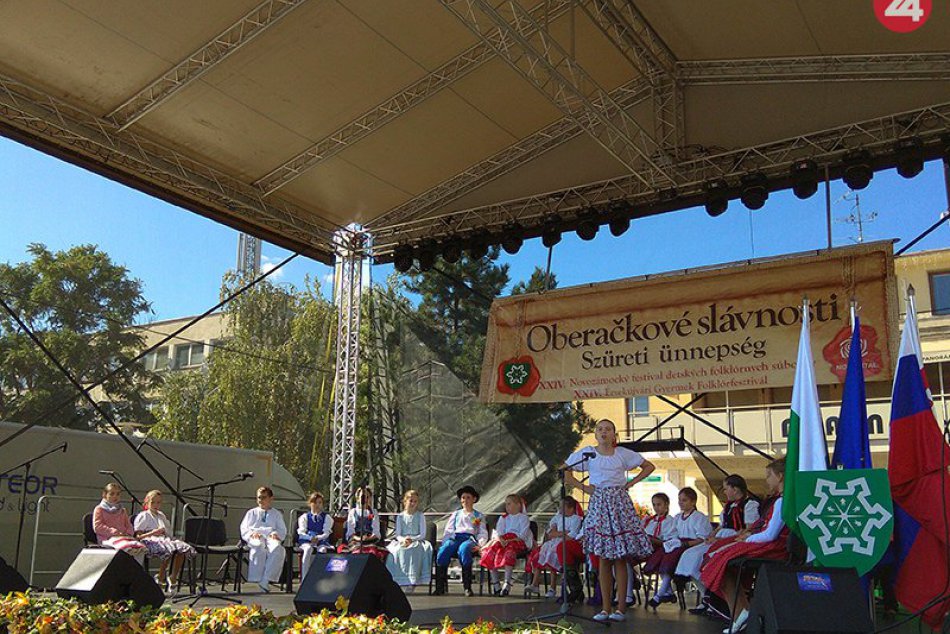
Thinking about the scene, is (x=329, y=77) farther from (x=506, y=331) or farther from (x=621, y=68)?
(x=506, y=331)

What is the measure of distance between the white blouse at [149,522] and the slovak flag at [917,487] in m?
6.08

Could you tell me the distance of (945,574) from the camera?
4.39 meters

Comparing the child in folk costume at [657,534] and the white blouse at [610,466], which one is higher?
the white blouse at [610,466]

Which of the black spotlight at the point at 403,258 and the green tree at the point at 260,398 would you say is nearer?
the black spotlight at the point at 403,258

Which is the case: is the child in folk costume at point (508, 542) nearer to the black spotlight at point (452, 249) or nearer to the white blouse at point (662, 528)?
the white blouse at point (662, 528)

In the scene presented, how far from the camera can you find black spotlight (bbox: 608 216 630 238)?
8.70m

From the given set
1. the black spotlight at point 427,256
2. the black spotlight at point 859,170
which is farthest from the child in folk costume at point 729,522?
the black spotlight at point 427,256

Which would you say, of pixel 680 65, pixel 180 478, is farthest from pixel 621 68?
pixel 180 478

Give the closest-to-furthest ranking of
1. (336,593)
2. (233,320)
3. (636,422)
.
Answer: (336,593) → (636,422) → (233,320)

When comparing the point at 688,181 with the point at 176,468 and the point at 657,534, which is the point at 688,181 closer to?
the point at 657,534

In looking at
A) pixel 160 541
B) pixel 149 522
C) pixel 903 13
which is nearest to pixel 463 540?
pixel 160 541

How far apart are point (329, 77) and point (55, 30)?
7.08ft

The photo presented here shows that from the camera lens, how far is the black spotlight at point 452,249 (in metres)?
9.61

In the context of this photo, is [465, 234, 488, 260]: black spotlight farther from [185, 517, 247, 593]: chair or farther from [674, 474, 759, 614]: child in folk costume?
[674, 474, 759, 614]: child in folk costume
